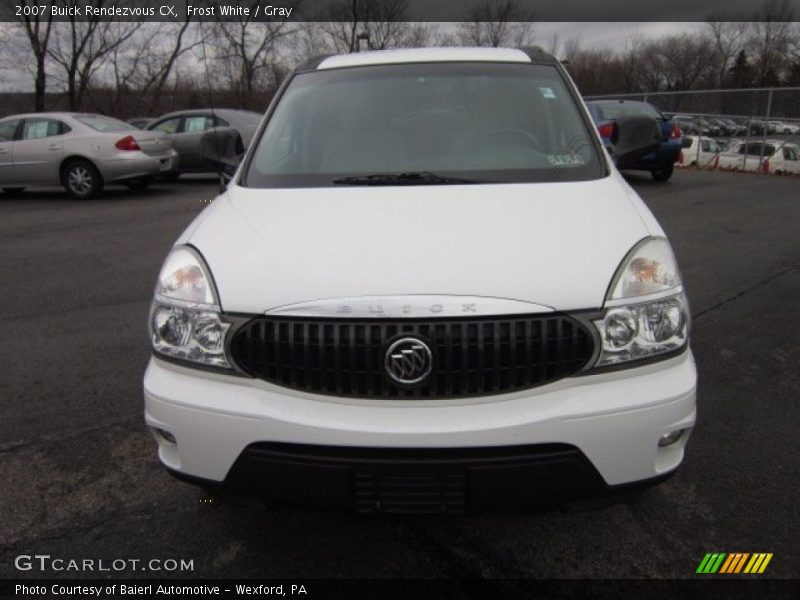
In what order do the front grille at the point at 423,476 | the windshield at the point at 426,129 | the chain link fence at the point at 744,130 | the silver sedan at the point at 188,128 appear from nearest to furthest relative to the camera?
the front grille at the point at 423,476, the windshield at the point at 426,129, the silver sedan at the point at 188,128, the chain link fence at the point at 744,130

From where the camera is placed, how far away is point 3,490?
110 inches

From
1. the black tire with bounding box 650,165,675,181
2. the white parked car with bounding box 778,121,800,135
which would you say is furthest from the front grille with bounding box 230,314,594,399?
the white parked car with bounding box 778,121,800,135

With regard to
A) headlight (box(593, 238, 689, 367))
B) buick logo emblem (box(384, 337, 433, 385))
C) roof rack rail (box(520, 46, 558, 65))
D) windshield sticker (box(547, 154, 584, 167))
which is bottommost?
buick logo emblem (box(384, 337, 433, 385))

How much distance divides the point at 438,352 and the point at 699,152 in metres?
17.9

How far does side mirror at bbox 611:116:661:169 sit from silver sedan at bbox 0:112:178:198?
9.90m

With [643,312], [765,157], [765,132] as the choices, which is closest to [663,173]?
[765,157]

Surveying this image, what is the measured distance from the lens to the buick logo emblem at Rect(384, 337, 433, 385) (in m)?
1.91

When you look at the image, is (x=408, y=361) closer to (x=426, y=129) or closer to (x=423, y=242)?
(x=423, y=242)

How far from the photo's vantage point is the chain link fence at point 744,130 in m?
15.6

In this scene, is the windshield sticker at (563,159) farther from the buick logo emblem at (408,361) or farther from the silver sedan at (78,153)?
the silver sedan at (78,153)

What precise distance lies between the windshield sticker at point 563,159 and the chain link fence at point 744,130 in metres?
13.4

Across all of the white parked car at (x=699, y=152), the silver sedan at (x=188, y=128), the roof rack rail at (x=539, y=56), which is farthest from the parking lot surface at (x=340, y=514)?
the white parked car at (x=699, y=152)

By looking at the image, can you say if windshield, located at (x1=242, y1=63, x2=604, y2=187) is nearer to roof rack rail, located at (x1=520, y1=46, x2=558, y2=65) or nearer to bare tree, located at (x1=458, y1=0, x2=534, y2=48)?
roof rack rail, located at (x1=520, y1=46, x2=558, y2=65)

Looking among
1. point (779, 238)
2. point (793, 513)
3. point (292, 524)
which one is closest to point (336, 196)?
point (292, 524)
